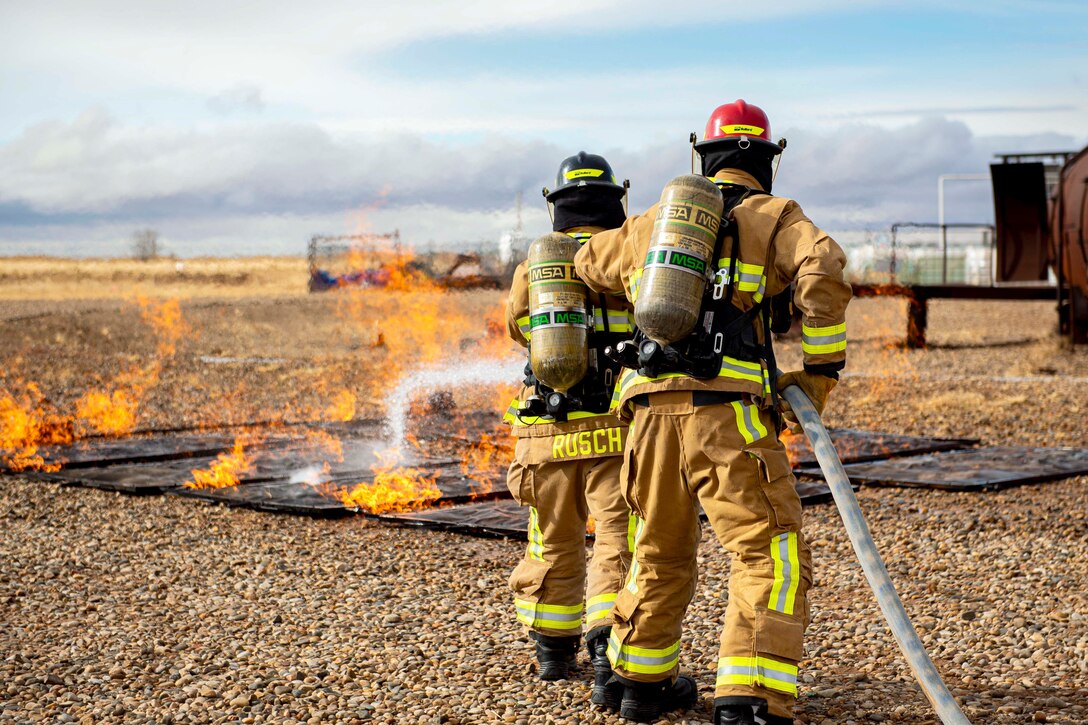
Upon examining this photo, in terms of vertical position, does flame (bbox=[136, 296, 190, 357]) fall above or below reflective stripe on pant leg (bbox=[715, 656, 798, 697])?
above

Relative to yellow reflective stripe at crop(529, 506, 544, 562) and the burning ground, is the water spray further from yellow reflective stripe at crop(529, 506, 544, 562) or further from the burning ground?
yellow reflective stripe at crop(529, 506, 544, 562)

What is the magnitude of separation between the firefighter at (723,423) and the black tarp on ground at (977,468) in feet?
15.3

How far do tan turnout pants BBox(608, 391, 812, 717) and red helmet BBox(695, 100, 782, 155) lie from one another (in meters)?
0.97

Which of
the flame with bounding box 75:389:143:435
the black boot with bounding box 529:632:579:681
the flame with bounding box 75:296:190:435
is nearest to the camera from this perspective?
the black boot with bounding box 529:632:579:681

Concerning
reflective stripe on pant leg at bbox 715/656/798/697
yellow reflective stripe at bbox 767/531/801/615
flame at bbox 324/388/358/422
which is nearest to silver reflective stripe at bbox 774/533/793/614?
yellow reflective stripe at bbox 767/531/801/615

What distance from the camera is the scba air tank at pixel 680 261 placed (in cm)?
366

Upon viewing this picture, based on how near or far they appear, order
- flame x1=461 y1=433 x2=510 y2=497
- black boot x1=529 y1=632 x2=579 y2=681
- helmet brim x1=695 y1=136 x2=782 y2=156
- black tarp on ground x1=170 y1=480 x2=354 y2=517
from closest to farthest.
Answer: helmet brim x1=695 y1=136 x2=782 y2=156
black boot x1=529 y1=632 x2=579 y2=681
black tarp on ground x1=170 y1=480 x2=354 y2=517
flame x1=461 y1=433 x2=510 y2=497

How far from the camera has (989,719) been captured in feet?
12.6

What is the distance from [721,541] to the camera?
12.0ft

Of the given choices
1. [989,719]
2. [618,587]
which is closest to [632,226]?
[618,587]

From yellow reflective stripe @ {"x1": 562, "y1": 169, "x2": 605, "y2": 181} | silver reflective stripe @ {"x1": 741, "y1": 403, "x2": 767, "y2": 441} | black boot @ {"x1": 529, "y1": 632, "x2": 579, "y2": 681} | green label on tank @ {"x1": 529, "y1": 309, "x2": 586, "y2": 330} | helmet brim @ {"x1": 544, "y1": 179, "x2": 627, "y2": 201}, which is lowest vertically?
black boot @ {"x1": 529, "y1": 632, "x2": 579, "y2": 681}

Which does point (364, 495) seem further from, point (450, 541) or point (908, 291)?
point (908, 291)

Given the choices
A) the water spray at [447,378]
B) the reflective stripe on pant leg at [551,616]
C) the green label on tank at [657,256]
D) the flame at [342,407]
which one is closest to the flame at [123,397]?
the flame at [342,407]

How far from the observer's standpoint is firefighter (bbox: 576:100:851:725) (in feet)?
11.7
